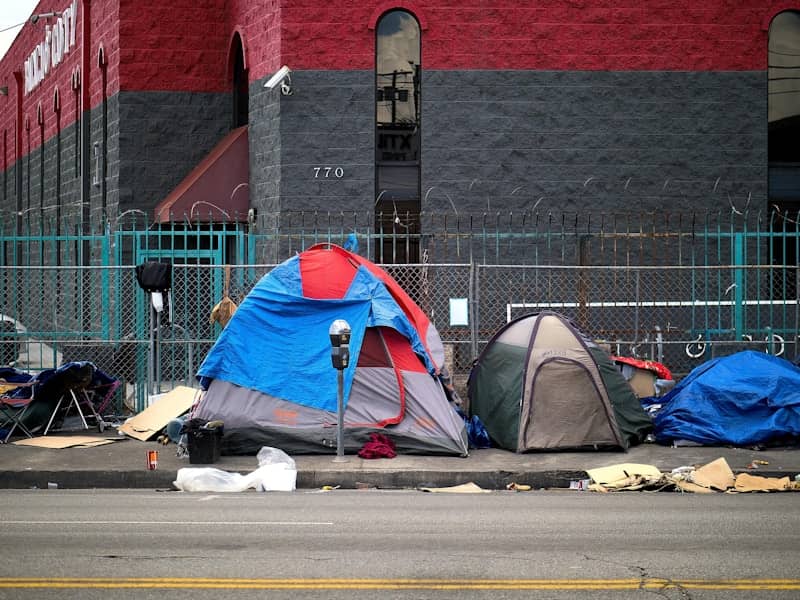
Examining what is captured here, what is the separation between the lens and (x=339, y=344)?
11.9 m

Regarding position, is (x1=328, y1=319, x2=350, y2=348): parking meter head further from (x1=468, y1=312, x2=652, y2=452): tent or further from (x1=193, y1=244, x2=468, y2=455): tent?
(x1=468, y1=312, x2=652, y2=452): tent

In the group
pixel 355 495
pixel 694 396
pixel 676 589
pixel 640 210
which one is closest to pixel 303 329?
pixel 355 495

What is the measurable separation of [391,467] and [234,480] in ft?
5.16

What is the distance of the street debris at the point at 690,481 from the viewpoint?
11.1 meters

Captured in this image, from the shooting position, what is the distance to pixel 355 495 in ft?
35.4

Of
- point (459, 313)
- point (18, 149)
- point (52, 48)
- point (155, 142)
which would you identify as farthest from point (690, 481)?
point (18, 149)

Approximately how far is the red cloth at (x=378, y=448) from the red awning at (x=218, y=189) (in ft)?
28.4

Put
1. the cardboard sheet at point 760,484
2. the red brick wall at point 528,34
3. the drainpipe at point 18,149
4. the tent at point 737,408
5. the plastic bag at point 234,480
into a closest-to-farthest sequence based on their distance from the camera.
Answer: the cardboard sheet at point 760,484 < the plastic bag at point 234,480 < the tent at point 737,408 < the red brick wall at point 528,34 < the drainpipe at point 18,149

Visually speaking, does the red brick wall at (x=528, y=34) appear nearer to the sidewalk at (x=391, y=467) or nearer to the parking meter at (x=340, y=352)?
the parking meter at (x=340, y=352)

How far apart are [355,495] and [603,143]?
1039 cm

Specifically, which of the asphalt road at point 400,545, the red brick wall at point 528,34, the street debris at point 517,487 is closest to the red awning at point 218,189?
the red brick wall at point 528,34

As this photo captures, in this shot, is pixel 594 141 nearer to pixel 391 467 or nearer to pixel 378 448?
pixel 378 448

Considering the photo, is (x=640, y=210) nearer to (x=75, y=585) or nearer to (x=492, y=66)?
(x=492, y=66)

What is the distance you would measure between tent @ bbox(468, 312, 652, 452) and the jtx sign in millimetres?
17142
